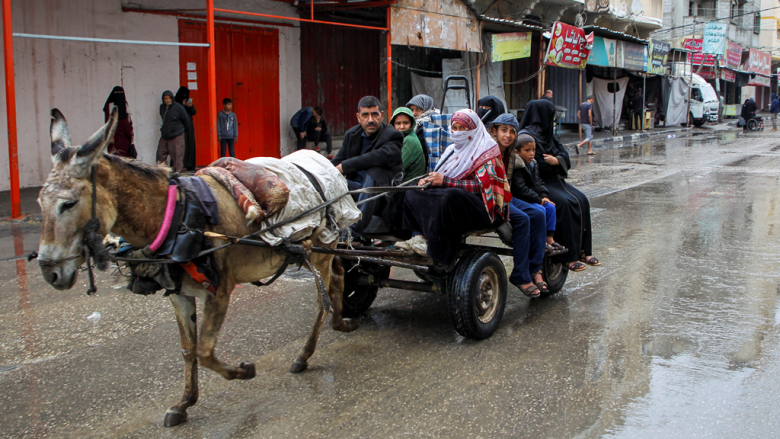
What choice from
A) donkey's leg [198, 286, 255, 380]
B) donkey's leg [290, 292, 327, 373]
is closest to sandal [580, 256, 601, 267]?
donkey's leg [290, 292, 327, 373]

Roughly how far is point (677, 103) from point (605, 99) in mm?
7984

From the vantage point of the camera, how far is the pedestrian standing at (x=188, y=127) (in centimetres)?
1291

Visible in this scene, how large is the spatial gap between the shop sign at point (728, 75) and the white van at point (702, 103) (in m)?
7.52

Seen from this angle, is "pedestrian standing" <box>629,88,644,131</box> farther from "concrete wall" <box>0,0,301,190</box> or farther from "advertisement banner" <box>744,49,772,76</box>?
"concrete wall" <box>0,0,301,190</box>

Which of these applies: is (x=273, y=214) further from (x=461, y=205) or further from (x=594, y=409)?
(x=594, y=409)

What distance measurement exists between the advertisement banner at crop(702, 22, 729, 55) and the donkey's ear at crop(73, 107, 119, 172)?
138ft

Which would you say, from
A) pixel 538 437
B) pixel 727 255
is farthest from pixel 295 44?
pixel 538 437

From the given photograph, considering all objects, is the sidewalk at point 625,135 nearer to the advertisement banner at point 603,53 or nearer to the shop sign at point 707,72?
the advertisement banner at point 603,53

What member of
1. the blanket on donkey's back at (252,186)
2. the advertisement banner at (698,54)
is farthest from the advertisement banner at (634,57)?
the blanket on donkey's back at (252,186)

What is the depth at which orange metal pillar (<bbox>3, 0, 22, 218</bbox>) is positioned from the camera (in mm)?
8539

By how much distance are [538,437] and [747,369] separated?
176cm

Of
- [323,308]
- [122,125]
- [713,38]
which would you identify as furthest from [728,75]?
[323,308]

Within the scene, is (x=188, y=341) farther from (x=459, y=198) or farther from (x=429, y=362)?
(x=459, y=198)

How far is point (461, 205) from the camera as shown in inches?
178
